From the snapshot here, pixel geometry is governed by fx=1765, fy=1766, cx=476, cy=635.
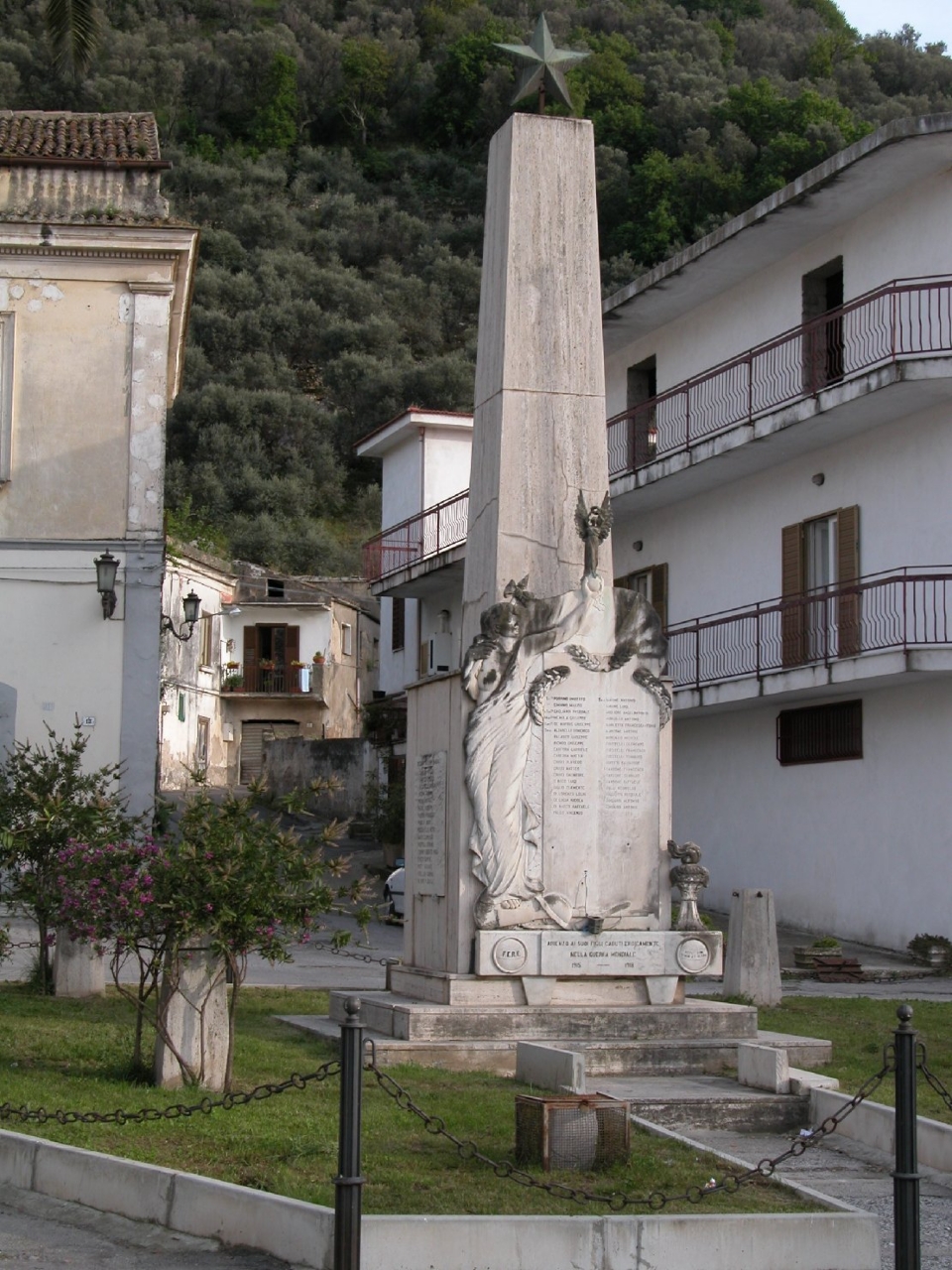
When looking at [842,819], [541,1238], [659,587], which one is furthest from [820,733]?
[541,1238]

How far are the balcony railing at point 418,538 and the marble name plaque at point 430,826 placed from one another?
19.9 meters

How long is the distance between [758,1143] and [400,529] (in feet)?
89.1

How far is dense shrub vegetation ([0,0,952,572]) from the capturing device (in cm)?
5834

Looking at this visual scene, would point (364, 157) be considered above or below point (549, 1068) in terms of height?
above

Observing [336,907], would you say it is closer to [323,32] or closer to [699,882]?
[699,882]

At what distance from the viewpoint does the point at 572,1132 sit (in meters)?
7.43

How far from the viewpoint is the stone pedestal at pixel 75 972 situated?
44.4 feet

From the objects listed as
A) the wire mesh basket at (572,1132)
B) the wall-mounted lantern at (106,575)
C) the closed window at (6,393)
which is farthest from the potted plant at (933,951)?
the wire mesh basket at (572,1132)

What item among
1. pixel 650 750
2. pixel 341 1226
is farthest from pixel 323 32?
pixel 341 1226

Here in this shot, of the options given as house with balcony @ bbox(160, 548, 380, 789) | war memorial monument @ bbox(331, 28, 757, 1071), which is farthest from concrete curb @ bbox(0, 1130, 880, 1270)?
house with balcony @ bbox(160, 548, 380, 789)

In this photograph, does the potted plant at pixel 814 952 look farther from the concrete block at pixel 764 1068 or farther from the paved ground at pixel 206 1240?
the paved ground at pixel 206 1240

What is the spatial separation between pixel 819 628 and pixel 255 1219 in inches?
679

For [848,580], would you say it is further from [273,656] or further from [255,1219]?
[273,656]

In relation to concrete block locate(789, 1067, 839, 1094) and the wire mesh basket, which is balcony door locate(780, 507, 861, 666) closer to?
concrete block locate(789, 1067, 839, 1094)
